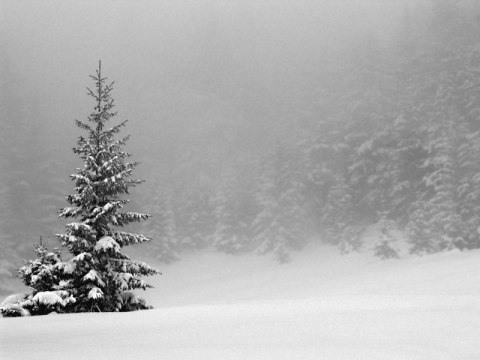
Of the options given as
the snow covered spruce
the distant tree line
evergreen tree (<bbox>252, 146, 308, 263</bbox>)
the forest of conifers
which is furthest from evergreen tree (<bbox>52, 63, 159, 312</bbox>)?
evergreen tree (<bbox>252, 146, 308, 263</bbox>)

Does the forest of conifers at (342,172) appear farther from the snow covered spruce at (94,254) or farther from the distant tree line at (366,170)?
the snow covered spruce at (94,254)

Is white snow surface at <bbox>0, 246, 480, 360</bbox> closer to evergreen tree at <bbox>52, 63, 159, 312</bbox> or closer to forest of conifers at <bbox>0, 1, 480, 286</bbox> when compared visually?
evergreen tree at <bbox>52, 63, 159, 312</bbox>

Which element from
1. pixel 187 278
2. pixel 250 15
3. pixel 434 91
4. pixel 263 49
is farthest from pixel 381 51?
pixel 250 15

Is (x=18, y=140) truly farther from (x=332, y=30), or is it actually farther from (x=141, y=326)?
(x=332, y=30)

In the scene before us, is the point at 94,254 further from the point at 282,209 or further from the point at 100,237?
the point at 282,209

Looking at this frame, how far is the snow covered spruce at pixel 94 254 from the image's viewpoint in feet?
30.9

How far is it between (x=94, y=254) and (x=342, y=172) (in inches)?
1204

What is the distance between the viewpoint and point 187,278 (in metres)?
32.1

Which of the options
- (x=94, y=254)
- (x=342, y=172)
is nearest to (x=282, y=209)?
(x=342, y=172)

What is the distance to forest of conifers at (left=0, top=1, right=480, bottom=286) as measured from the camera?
28.2m

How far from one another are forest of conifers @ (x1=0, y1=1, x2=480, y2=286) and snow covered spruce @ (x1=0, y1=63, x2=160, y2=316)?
21813mm

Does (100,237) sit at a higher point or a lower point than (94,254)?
higher

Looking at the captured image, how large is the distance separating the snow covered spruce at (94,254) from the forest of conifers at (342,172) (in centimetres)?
2181

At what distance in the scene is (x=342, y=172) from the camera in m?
37.2
